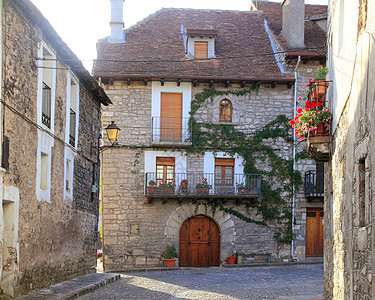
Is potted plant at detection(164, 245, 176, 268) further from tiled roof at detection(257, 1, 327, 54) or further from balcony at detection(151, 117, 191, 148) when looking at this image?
tiled roof at detection(257, 1, 327, 54)

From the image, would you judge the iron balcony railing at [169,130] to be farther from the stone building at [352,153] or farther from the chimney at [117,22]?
the stone building at [352,153]

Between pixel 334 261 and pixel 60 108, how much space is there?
7103mm

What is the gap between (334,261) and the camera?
946 centimetres

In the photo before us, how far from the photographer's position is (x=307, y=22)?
1005 inches

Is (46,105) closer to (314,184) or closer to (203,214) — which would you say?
(203,214)

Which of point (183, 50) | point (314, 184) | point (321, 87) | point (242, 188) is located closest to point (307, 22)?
point (183, 50)

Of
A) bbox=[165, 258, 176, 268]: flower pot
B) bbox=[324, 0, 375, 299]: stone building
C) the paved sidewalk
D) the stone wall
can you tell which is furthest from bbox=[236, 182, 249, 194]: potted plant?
bbox=[324, 0, 375, 299]: stone building

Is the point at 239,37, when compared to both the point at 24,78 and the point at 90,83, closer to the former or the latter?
the point at 90,83

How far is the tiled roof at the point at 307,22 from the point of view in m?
23.7

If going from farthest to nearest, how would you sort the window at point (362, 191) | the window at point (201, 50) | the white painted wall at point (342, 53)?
the window at point (201, 50)
the white painted wall at point (342, 53)
the window at point (362, 191)

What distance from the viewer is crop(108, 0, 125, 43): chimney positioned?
23766 mm

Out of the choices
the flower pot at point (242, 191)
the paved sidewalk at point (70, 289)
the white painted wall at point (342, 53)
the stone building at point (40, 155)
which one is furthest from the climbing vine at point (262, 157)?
the white painted wall at point (342, 53)

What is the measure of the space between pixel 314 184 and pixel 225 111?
14.6 feet

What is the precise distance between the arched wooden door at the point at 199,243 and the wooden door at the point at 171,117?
330 centimetres
